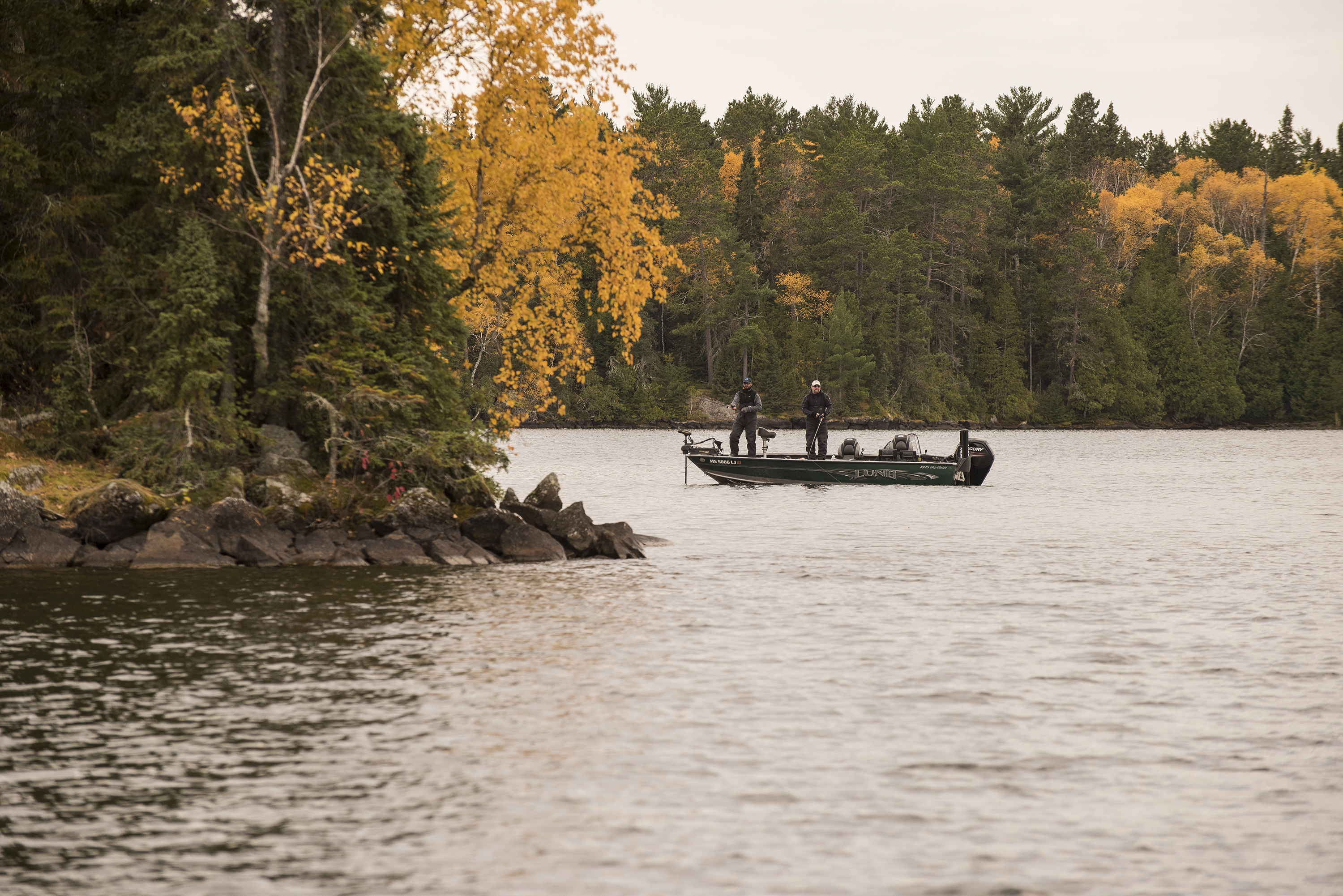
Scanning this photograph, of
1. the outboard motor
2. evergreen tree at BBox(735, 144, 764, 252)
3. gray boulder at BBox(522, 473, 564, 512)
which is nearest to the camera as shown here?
gray boulder at BBox(522, 473, 564, 512)

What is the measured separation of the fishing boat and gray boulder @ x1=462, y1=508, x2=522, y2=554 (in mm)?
15263

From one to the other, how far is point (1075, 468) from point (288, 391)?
43.5m

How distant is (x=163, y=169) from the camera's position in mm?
22719

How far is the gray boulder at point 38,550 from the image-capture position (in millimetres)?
20219

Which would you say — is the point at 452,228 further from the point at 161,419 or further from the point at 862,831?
the point at 862,831

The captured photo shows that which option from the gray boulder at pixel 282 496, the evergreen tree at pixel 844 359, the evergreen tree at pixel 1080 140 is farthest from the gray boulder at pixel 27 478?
the evergreen tree at pixel 1080 140

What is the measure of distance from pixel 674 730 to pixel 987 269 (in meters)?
101

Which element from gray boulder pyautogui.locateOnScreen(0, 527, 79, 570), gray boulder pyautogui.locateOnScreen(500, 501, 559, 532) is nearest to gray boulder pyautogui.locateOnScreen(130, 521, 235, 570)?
gray boulder pyautogui.locateOnScreen(0, 527, 79, 570)

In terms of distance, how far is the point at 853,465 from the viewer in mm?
37938

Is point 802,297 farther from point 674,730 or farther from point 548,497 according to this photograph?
point 674,730

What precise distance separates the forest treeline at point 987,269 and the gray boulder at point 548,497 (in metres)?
65.8

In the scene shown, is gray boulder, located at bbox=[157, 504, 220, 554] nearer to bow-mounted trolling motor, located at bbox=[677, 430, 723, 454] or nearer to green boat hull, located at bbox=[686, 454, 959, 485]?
bow-mounted trolling motor, located at bbox=[677, 430, 723, 454]

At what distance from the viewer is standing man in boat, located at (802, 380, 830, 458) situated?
1444 inches

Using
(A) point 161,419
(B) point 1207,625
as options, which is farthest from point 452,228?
(B) point 1207,625
